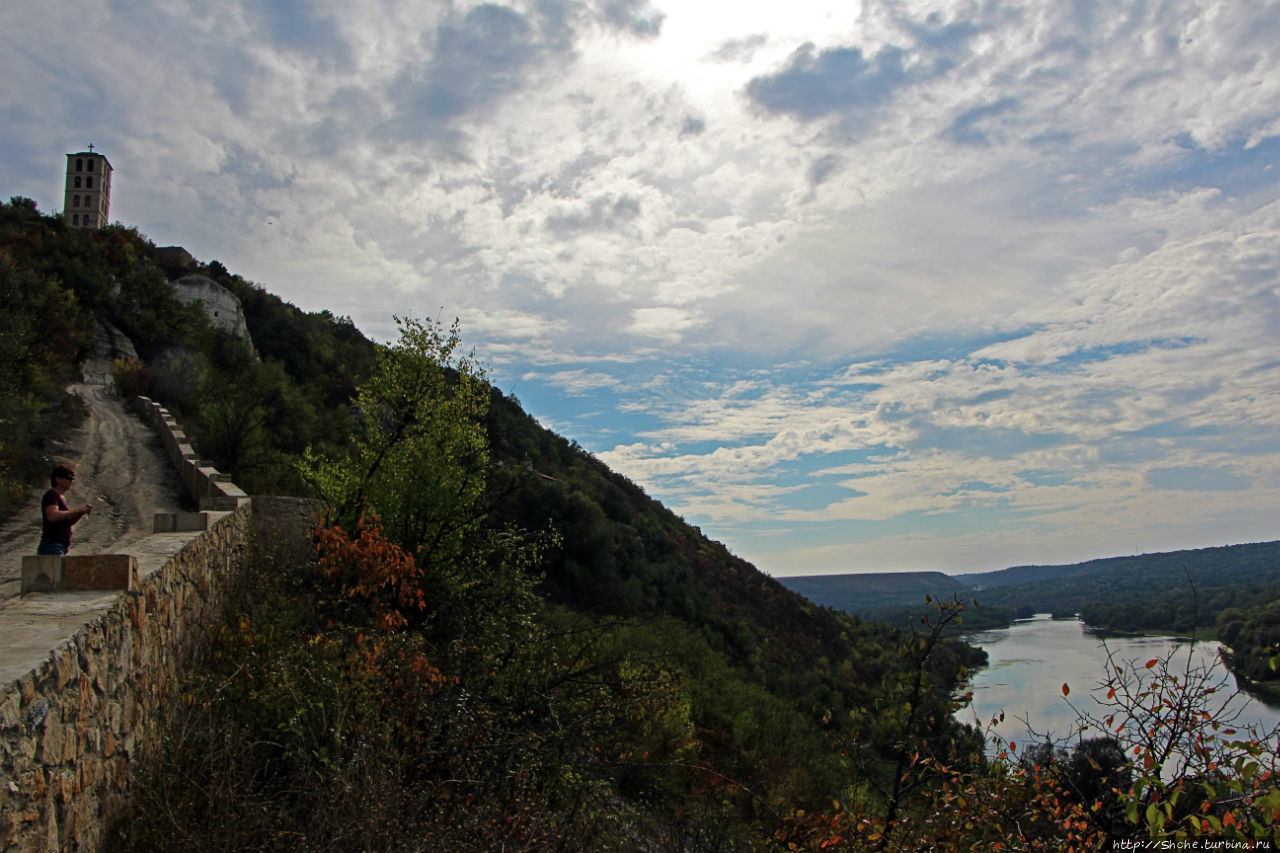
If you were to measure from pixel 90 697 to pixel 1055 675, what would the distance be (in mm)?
31177

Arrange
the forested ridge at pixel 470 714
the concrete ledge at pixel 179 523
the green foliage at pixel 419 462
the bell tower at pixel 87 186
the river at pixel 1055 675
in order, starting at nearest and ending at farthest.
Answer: the forested ridge at pixel 470 714
the river at pixel 1055 675
the concrete ledge at pixel 179 523
the green foliage at pixel 419 462
the bell tower at pixel 87 186

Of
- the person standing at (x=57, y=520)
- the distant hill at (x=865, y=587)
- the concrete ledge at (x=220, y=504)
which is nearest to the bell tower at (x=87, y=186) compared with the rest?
the concrete ledge at (x=220, y=504)

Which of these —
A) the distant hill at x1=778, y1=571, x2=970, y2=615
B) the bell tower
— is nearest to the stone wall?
the bell tower

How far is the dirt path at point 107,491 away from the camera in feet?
31.8

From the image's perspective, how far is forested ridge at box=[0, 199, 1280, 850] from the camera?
13.9 feet

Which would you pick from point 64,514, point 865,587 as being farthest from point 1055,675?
point 865,587

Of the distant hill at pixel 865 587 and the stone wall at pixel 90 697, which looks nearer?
the stone wall at pixel 90 697

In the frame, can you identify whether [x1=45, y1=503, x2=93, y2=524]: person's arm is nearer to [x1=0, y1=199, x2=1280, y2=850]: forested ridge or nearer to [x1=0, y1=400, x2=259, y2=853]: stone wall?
[x1=0, y1=400, x2=259, y2=853]: stone wall

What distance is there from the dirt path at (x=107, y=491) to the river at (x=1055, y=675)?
7.69 meters

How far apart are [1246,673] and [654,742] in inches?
484

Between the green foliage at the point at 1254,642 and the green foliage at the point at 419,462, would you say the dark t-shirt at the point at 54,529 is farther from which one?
the green foliage at the point at 1254,642

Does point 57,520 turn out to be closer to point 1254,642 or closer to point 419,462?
point 419,462

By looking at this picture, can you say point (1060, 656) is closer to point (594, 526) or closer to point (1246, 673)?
point (594, 526)

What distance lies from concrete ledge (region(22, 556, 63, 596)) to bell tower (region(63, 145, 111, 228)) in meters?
72.8
